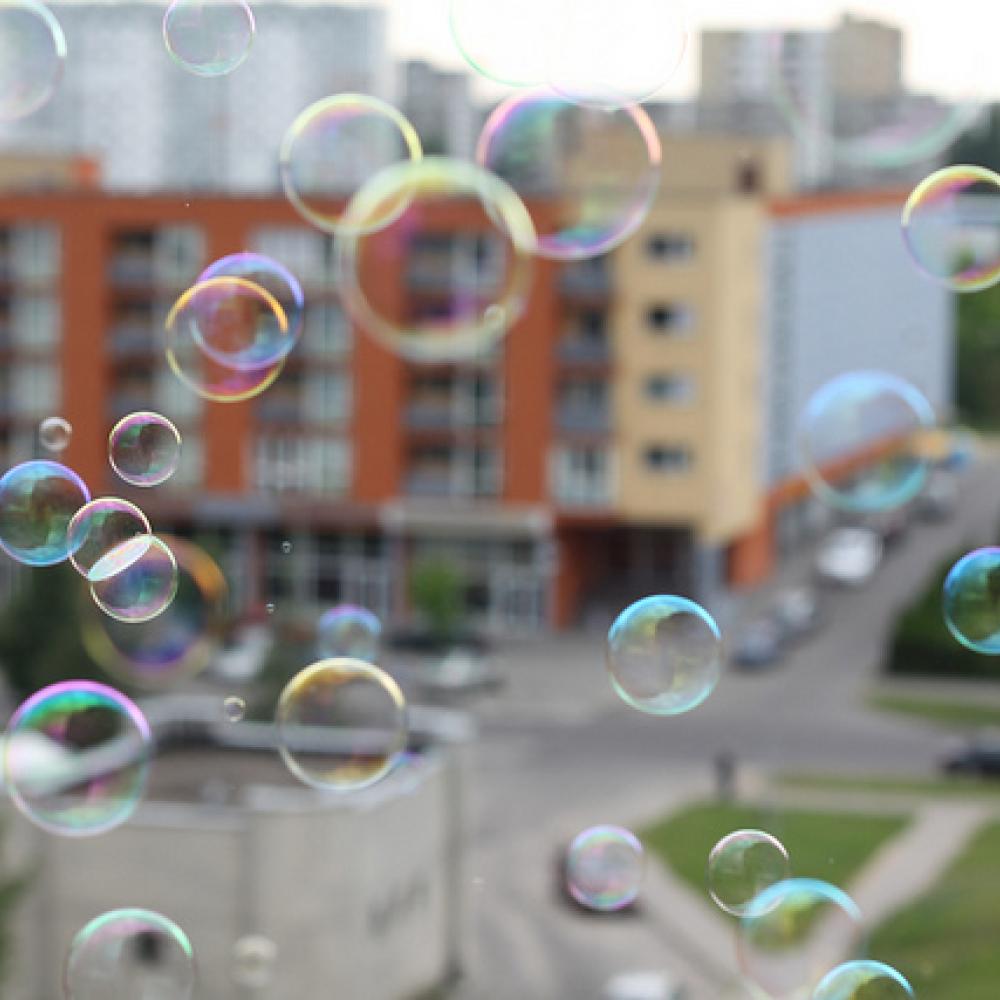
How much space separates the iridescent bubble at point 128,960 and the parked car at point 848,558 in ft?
60.5

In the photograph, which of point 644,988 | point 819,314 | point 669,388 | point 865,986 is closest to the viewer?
point 865,986

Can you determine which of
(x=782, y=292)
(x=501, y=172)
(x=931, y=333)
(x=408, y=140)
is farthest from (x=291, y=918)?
(x=931, y=333)

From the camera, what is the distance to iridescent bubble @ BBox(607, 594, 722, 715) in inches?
305

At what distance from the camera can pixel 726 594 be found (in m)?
29.4

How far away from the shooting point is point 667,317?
27.5 metres

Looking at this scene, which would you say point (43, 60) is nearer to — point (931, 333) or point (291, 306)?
point (291, 306)

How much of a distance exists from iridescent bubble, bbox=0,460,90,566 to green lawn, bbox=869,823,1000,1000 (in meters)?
9.05

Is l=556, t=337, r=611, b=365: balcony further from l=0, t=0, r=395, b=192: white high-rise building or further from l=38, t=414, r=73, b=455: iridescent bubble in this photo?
l=0, t=0, r=395, b=192: white high-rise building

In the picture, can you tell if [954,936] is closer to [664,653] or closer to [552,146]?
[552,146]

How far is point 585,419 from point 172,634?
13120 mm

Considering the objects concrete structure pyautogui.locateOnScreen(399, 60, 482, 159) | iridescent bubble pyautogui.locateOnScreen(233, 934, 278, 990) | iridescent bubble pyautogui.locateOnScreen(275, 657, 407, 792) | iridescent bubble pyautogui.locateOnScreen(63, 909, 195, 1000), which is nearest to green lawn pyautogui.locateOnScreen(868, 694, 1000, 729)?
iridescent bubble pyautogui.locateOnScreen(233, 934, 278, 990)

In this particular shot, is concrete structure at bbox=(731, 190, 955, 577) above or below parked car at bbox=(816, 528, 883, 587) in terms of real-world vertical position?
above

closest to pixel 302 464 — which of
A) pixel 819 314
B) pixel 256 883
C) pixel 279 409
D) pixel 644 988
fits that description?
pixel 279 409

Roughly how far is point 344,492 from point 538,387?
321 centimetres
